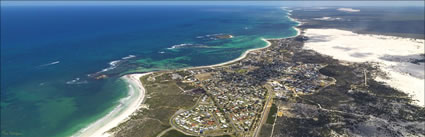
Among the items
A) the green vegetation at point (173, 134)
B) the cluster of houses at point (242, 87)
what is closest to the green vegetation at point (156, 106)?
the green vegetation at point (173, 134)

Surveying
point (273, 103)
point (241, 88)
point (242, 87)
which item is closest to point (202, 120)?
point (273, 103)

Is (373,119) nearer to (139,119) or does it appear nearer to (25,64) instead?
(139,119)

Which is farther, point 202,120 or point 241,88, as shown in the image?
point 241,88

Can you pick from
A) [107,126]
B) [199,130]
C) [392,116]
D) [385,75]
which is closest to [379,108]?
[392,116]

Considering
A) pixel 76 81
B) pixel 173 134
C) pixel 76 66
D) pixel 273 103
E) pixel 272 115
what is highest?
pixel 76 66

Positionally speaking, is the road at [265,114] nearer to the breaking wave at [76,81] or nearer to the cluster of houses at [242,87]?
the cluster of houses at [242,87]

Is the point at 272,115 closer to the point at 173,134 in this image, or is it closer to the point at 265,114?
the point at 265,114
